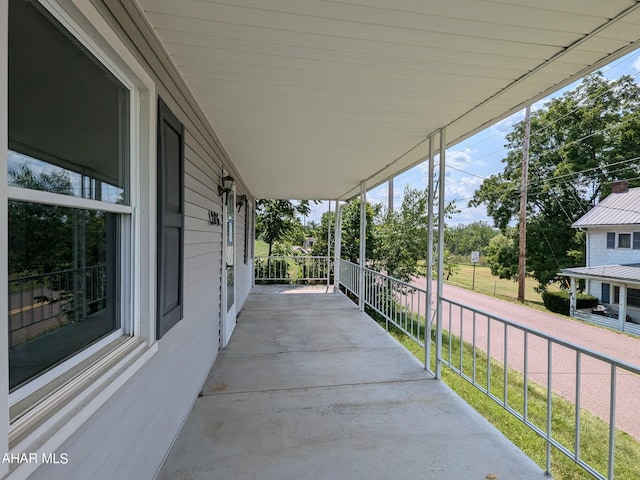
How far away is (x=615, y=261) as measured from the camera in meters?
10.9

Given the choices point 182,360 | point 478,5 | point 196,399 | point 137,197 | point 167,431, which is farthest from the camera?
point 196,399

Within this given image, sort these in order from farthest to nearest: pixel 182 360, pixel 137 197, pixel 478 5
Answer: pixel 182 360 → pixel 137 197 → pixel 478 5

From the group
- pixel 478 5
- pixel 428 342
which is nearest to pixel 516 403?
pixel 428 342

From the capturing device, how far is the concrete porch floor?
173 centimetres

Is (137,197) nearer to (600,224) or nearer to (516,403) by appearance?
(516,403)

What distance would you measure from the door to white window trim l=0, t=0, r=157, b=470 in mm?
2199

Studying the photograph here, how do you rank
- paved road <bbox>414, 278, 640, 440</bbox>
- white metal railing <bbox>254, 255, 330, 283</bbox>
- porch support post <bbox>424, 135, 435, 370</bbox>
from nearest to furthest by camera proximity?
porch support post <bbox>424, 135, 435, 370</bbox>, paved road <bbox>414, 278, 640, 440</bbox>, white metal railing <bbox>254, 255, 330, 283</bbox>

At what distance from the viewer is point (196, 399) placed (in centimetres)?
240

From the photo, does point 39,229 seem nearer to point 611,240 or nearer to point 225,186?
point 225,186

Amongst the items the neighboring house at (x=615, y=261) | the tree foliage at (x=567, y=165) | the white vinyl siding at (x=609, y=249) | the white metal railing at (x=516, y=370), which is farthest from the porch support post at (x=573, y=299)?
the white metal railing at (x=516, y=370)

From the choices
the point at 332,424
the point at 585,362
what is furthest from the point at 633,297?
the point at 332,424

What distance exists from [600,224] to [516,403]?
39.1 feet

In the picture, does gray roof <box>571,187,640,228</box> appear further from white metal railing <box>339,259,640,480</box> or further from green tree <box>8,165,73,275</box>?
green tree <box>8,165,73,275</box>

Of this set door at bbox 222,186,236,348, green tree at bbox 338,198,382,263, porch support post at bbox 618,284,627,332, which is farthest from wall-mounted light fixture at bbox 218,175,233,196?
porch support post at bbox 618,284,627,332
